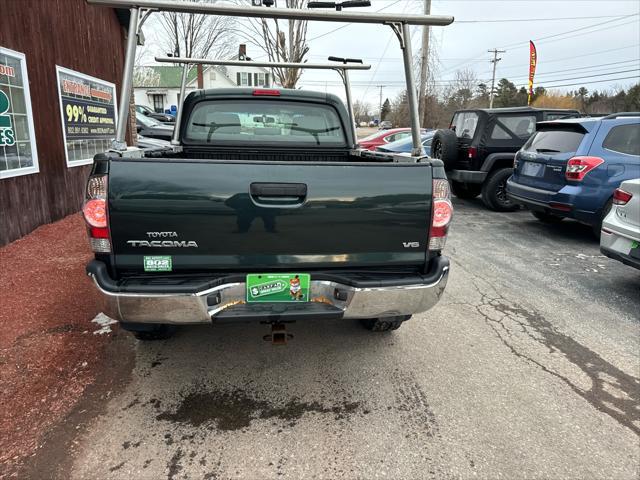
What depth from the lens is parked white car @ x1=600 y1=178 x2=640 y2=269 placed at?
4.54 meters

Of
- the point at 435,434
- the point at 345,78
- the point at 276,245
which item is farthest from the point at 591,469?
the point at 345,78

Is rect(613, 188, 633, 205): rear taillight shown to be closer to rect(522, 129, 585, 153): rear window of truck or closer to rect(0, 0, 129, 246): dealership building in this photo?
rect(522, 129, 585, 153): rear window of truck

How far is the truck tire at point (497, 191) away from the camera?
927cm

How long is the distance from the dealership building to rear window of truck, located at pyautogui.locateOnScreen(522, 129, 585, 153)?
768 centimetres

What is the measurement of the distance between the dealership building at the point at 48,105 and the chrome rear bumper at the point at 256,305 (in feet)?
14.6

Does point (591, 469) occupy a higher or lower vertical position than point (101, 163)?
lower

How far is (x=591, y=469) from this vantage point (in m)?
2.34

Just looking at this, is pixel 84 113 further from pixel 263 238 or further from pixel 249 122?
pixel 263 238

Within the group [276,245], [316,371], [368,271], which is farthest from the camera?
[316,371]

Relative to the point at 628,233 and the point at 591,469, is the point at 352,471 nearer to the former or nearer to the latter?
the point at 591,469

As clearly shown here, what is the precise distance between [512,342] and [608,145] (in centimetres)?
428

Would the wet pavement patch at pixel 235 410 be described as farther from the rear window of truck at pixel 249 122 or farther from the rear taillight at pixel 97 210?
the rear window of truck at pixel 249 122

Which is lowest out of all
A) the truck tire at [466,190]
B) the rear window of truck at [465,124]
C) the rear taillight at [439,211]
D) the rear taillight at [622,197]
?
the truck tire at [466,190]

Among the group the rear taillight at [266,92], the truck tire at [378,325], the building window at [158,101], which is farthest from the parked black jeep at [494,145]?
the building window at [158,101]
